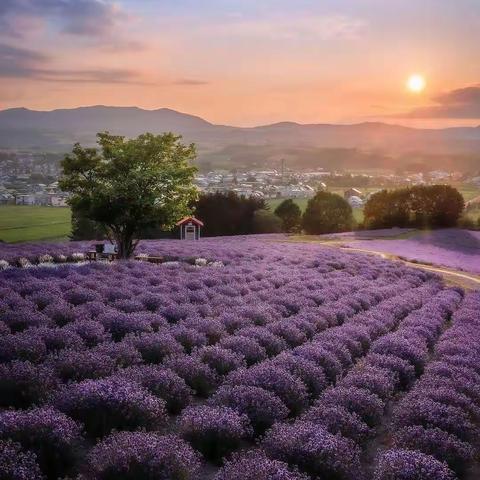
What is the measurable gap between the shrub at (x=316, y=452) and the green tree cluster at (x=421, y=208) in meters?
62.1

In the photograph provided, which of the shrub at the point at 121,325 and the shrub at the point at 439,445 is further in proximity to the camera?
the shrub at the point at 121,325

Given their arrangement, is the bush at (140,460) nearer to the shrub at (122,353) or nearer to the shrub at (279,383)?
the shrub at (279,383)

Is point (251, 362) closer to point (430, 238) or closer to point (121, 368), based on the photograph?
point (121, 368)

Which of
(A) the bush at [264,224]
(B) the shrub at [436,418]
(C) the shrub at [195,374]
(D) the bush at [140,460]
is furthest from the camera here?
(A) the bush at [264,224]

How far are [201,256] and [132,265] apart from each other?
9.04m

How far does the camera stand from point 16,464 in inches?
223

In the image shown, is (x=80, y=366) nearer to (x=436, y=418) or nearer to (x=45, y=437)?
(x=45, y=437)

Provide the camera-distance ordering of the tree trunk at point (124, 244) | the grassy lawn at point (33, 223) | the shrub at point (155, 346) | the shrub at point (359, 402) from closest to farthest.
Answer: the shrub at point (359, 402), the shrub at point (155, 346), the tree trunk at point (124, 244), the grassy lawn at point (33, 223)

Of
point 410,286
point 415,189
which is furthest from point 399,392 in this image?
point 415,189

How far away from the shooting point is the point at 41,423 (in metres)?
6.52

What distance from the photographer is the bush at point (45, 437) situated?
6246 mm

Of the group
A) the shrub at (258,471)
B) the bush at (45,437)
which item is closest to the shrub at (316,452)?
the shrub at (258,471)

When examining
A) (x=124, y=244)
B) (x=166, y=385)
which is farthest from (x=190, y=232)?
(x=166, y=385)

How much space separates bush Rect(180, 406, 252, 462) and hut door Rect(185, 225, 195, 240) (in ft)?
138
